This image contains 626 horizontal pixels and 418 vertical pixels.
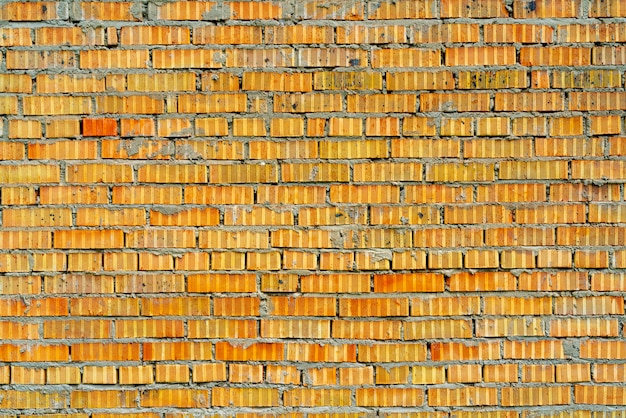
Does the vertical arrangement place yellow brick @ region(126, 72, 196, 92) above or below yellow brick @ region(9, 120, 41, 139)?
above

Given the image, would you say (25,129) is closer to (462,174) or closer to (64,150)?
(64,150)

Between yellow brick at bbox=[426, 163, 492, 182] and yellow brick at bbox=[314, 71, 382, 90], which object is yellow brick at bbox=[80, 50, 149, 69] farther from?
yellow brick at bbox=[426, 163, 492, 182]

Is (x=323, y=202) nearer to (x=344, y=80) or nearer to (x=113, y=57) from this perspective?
(x=344, y=80)

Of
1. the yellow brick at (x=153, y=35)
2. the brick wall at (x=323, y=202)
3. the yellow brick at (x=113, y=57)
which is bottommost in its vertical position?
the brick wall at (x=323, y=202)

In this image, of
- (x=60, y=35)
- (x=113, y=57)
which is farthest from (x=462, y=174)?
(x=60, y=35)

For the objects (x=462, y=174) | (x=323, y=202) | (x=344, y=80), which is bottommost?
(x=323, y=202)

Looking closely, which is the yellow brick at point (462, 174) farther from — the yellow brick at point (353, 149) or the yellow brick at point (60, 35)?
the yellow brick at point (60, 35)

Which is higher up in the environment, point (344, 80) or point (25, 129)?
point (344, 80)

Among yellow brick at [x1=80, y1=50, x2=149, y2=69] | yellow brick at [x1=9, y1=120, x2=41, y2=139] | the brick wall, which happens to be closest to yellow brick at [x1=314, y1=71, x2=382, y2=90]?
the brick wall

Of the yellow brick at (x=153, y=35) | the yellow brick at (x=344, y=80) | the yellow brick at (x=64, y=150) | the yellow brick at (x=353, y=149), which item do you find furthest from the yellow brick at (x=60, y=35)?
the yellow brick at (x=353, y=149)

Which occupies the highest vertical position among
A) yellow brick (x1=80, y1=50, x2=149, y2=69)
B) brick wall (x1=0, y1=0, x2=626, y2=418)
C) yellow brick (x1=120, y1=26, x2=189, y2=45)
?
yellow brick (x1=120, y1=26, x2=189, y2=45)
